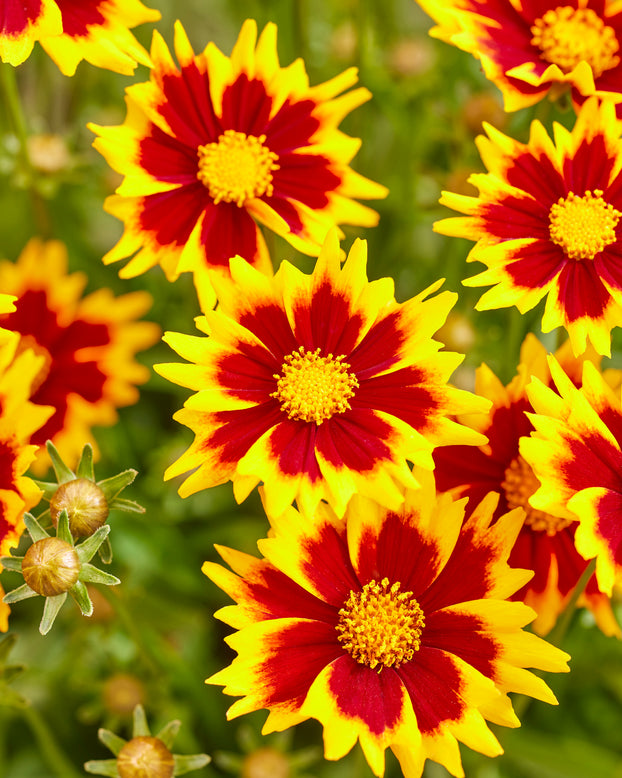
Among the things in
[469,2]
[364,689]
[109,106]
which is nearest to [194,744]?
[364,689]

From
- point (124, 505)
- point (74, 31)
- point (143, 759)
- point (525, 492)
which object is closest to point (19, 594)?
point (124, 505)

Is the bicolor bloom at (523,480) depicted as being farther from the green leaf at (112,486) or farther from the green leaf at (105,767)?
the green leaf at (105,767)

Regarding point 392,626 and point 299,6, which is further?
point 299,6

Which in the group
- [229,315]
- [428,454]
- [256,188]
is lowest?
[428,454]

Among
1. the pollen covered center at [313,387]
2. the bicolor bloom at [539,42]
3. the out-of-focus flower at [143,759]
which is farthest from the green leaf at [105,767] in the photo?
the bicolor bloom at [539,42]

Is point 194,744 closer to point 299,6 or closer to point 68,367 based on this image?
point 68,367

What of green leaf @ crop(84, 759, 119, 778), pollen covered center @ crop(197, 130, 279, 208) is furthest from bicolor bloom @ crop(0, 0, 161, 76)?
green leaf @ crop(84, 759, 119, 778)

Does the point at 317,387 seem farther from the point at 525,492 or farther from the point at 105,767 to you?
the point at 105,767
